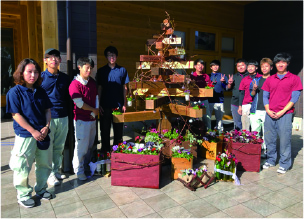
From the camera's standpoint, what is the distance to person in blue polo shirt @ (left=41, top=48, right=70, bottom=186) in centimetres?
345

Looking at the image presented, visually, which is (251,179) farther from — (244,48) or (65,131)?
(244,48)

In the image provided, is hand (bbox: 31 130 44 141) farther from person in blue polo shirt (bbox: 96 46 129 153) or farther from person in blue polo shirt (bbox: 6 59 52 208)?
person in blue polo shirt (bbox: 96 46 129 153)

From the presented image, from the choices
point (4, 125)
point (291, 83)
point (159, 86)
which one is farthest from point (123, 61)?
point (291, 83)

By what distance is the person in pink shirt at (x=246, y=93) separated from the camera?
5011 millimetres

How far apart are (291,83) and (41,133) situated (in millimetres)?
3751

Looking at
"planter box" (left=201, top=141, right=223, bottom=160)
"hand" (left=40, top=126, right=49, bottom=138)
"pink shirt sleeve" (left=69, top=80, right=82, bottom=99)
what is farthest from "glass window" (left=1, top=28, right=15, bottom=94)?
"planter box" (left=201, top=141, right=223, bottom=160)

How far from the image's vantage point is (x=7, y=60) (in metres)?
9.95

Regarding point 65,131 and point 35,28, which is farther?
point 35,28

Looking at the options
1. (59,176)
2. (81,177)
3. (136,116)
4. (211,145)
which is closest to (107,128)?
(136,116)

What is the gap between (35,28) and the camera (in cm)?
889

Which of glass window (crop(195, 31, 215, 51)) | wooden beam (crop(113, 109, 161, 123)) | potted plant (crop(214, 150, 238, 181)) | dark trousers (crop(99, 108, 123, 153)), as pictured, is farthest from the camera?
glass window (crop(195, 31, 215, 51))

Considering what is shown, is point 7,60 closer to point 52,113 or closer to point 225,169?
point 52,113

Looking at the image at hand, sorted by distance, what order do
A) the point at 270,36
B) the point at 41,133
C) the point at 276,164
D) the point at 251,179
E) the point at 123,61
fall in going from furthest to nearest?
1. the point at 270,36
2. the point at 123,61
3. the point at 276,164
4. the point at 251,179
5. the point at 41,133

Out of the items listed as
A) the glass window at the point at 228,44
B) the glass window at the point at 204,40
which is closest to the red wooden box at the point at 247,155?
the glass window at the point at 204,40
